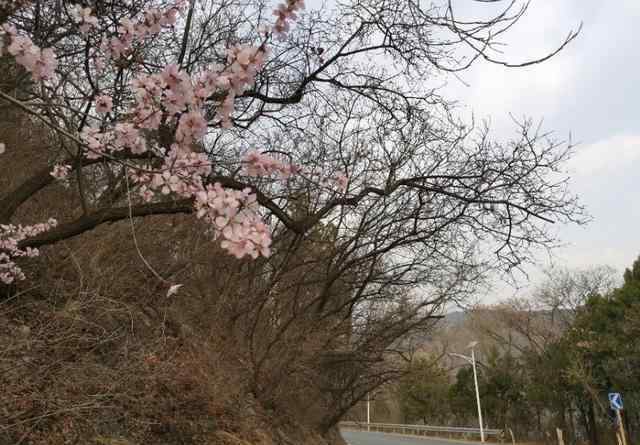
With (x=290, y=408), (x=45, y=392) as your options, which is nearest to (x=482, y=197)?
(x=45, y=392)

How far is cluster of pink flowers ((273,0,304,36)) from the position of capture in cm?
322

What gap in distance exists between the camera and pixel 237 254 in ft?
8.38

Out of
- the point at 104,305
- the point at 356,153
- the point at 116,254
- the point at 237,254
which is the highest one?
the point at 356,153

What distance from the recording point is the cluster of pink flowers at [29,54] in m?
2.97

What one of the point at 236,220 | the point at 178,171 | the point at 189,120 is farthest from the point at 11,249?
the point at 236,220

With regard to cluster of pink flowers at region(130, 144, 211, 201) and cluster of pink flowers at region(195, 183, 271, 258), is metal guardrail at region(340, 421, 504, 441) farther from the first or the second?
cluster of pink flowers at region(195, 183, 271, 258)

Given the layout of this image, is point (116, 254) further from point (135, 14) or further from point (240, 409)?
point (135, 14)

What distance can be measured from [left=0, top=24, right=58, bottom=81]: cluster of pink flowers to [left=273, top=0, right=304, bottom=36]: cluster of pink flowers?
49.5 inches

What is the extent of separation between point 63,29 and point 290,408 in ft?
30.6

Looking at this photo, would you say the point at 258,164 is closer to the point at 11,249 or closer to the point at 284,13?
the point at 284,13

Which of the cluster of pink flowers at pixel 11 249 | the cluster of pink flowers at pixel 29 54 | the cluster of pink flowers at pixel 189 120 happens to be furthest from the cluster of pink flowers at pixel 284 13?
the cluster of pink flowers at pixel 11 249

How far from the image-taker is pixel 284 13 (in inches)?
128

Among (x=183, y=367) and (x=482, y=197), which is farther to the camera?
(x=482, y=197)

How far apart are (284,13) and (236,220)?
52.5 inches
